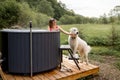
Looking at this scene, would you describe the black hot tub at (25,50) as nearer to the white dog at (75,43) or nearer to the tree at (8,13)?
the white dog at (75,43)

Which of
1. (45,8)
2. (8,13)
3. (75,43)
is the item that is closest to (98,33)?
(45,8)

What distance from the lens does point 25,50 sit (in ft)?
11.5

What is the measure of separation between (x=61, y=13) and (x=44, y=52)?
32.3 feet

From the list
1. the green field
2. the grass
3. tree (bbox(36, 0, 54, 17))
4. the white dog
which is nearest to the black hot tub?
the white dog

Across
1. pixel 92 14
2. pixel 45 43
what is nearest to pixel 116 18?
pixel 92 14

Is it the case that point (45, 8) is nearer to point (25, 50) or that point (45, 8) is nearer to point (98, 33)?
point (98, 33)

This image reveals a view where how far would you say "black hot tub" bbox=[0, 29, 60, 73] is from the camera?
3.47m

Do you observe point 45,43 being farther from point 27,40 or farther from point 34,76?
point 34,76

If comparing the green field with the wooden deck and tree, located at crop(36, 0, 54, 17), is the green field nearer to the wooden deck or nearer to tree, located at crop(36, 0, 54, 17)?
tree, located at crop(36, 0, 54, 17)

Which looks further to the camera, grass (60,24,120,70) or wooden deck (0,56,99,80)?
grass (60,24,120,70)

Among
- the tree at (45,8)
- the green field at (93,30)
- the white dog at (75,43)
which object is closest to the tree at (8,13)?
the tree at (45,8)

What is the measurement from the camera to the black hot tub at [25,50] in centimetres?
347

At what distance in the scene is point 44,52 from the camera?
12.0 feet

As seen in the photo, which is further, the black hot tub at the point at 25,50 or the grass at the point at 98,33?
the grass at the point at 98,33
